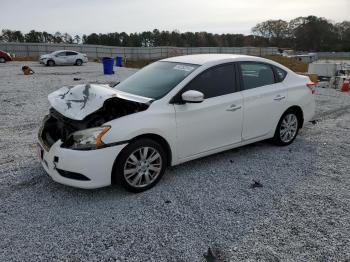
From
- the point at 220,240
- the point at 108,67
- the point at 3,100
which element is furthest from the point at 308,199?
the point at 108,67

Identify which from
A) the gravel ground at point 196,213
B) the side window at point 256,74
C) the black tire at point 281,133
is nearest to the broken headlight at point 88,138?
the gravel ground at point 196,213

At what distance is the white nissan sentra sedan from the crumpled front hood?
0.5 inches

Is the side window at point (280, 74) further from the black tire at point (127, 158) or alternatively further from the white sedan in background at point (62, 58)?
the white sedan in background at point (62, 58)

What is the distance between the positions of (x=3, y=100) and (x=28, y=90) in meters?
2.37

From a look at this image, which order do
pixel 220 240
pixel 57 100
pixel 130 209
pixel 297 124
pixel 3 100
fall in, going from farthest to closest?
pixel 3 100 → pixel 297 124 → pixel 57 100 → pixel 130 209 → pixel 220 240

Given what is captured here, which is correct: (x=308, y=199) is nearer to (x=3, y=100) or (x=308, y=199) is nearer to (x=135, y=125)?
(x=135, y=125)

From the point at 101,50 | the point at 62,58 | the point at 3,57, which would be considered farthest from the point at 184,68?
the point at 101,50

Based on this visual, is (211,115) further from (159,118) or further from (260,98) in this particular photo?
(260,98)

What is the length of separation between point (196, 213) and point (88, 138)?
1475mm

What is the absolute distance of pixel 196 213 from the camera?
371 cm

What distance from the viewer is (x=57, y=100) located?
4387 millimetres

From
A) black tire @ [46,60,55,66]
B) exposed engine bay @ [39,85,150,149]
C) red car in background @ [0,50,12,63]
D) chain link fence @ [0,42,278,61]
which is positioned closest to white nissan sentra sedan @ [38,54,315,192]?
exposed engine bay @ [39,85,150,149]

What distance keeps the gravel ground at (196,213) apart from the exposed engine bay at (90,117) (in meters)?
0.63

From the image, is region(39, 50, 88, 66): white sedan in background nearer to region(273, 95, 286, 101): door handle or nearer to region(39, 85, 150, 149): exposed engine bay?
region(39, 85, 150, 149): exposed engine bay
